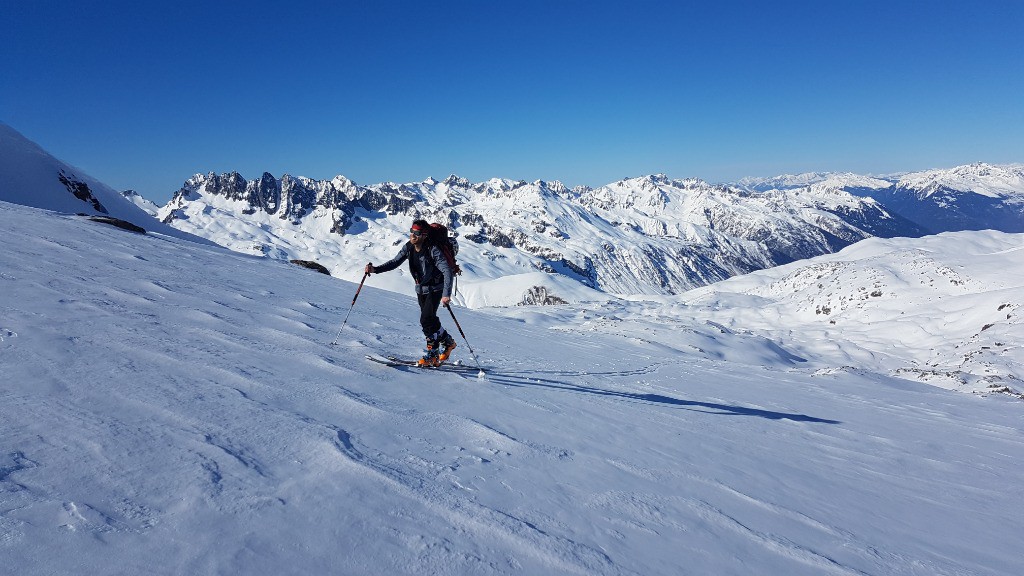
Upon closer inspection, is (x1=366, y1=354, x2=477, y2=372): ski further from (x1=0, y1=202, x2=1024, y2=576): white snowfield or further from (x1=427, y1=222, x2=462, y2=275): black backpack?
(x1=427, y1=222, x2=462, y2=275): black backpack

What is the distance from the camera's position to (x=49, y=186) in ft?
122

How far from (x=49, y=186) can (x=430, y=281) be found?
44.9 m

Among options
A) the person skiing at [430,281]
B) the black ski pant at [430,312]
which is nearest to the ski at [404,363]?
the person skiing at [430,281]

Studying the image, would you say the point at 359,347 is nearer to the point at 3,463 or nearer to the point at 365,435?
the point at 365,435

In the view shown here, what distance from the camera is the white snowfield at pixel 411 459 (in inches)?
131

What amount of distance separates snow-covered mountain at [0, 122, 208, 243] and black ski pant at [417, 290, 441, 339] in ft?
109

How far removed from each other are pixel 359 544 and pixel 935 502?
7.29 metres

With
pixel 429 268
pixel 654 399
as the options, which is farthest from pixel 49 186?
pixel 654 399

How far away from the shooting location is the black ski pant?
9.41 m

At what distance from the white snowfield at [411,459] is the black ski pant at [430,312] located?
3.18 feet

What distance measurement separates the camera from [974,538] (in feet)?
17.1

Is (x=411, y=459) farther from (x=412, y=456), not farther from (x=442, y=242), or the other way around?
(x=442, y=242)

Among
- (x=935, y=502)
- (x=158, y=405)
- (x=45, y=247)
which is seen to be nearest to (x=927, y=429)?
(x=935, y=502)

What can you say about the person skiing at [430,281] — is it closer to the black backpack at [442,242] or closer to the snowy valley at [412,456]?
the black backpack at [442,242]
